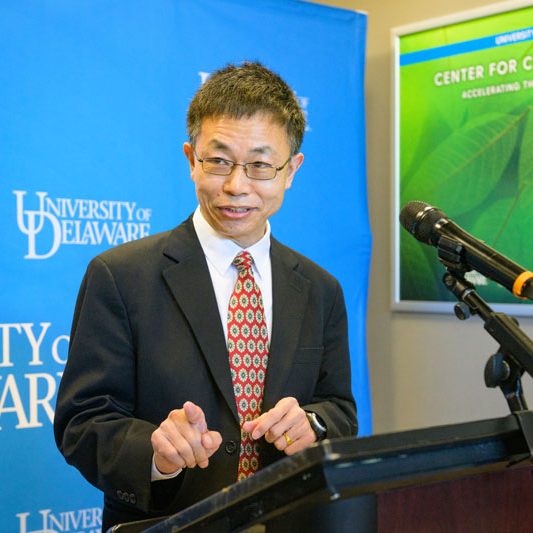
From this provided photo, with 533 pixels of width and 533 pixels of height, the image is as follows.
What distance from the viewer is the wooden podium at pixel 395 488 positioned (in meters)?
0.78

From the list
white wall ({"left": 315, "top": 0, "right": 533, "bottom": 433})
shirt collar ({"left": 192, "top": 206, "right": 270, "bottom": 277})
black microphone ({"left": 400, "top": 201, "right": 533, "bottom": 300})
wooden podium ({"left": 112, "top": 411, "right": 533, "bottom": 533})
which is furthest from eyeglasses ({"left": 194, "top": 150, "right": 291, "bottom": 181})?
white wall ({"left": 315, "top": 0, "right": 533, "bottom": 433})

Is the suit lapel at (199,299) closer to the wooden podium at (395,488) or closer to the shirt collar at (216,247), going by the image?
the shirt collar at (216,247)

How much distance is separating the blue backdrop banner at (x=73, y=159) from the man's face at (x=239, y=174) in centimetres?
110

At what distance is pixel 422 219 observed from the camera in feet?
4.38

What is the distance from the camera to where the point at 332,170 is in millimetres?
3520

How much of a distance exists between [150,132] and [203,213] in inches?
50.1

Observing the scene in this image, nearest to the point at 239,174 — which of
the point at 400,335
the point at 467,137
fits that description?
the point at 467,137

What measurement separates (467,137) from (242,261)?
2050 mm

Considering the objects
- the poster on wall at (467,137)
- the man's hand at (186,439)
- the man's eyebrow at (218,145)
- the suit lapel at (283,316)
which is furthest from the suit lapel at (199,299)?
the poster on wall at (467,137)

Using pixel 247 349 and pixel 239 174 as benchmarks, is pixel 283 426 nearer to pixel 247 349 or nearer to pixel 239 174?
pixel 247 349

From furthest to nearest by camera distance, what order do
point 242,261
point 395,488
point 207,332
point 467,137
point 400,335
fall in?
point 400,335 < point 467,137 < point 242,261 < point 207,332 < point 395,488

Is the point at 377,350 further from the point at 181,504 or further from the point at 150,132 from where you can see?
the point at 181,504

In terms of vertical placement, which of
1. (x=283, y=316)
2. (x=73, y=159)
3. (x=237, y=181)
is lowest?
(x=283, y=316)

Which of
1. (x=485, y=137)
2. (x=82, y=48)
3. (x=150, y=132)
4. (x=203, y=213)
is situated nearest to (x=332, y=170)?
(x=485, y=137)
